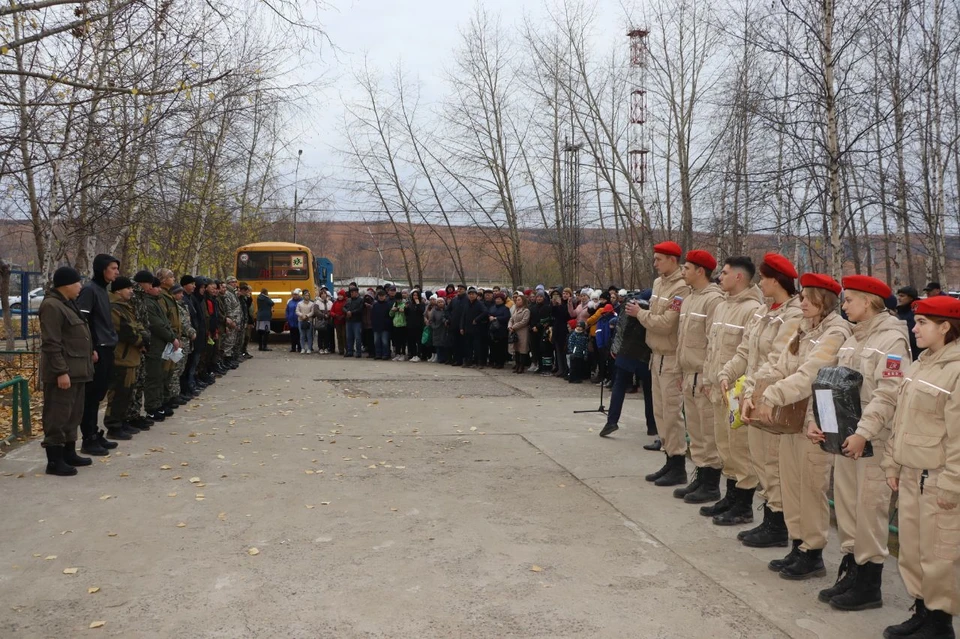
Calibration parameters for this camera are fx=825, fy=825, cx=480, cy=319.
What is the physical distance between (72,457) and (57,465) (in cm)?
29

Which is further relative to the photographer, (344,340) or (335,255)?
(335,255)

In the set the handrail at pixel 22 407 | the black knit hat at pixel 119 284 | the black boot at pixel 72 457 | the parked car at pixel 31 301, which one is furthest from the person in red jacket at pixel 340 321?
the black boot at pixel 72 457

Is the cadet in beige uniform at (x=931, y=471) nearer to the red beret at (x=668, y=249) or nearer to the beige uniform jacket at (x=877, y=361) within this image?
the beige uniform jacket at (x=877, y=361)

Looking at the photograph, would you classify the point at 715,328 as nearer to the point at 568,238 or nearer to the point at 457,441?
the point at 457,441

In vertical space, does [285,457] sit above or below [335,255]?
below

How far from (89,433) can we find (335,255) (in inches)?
2774

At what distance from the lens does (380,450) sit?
8719 mm

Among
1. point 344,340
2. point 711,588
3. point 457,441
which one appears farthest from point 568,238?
point 711,588

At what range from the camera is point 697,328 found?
678cm

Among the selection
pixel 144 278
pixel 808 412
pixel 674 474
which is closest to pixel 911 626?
pixel 808 412

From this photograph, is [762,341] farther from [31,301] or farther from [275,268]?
[31,301]

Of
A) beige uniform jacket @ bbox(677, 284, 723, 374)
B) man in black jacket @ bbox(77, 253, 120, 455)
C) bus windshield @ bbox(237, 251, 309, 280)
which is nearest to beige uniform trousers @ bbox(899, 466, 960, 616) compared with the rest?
beige uniform jacket @ bbox(677, 284, 723, 374)

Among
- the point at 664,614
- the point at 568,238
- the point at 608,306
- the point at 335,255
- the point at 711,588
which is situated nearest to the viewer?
the point at 664,614

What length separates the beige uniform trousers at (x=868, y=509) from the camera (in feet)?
14.4
